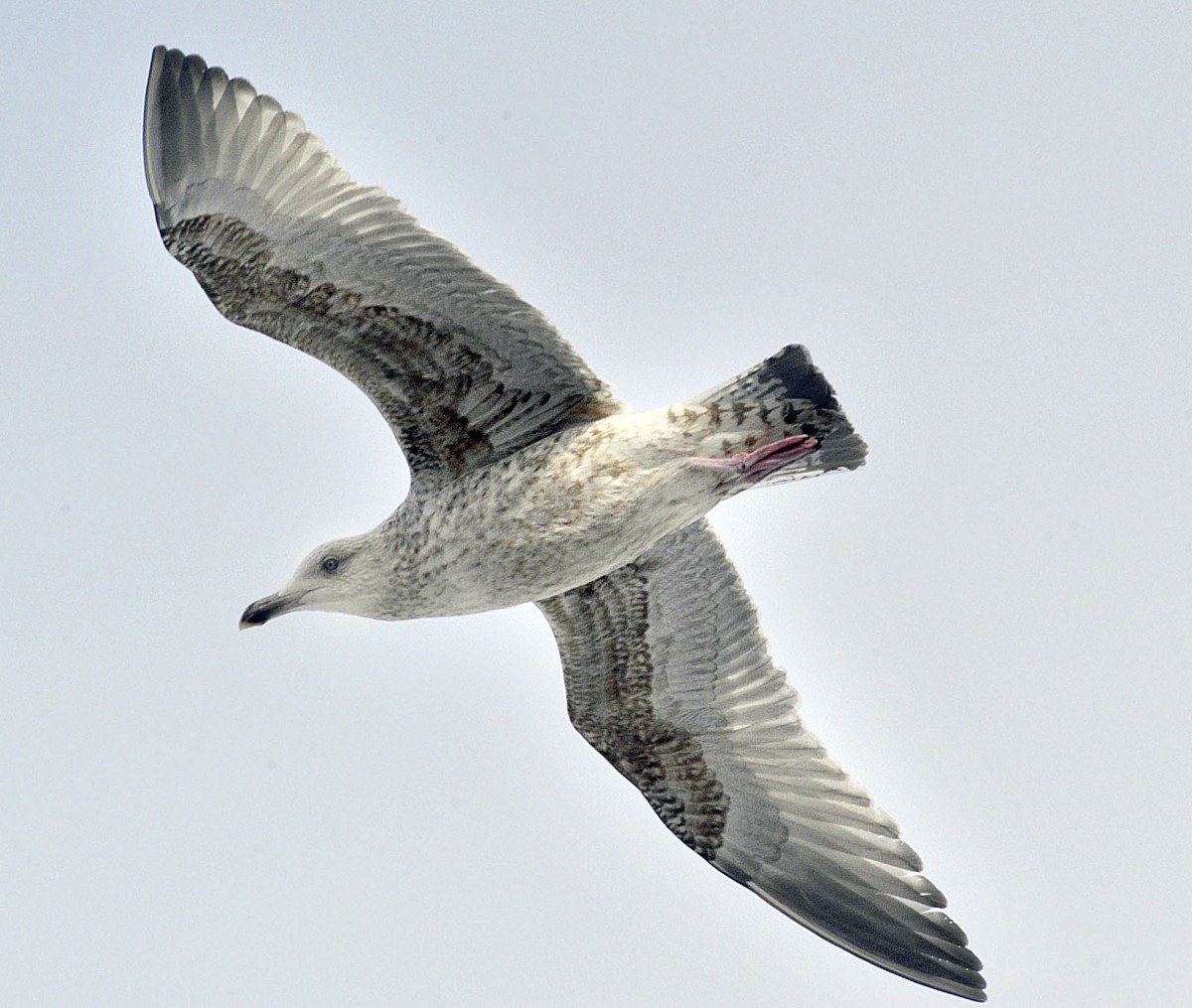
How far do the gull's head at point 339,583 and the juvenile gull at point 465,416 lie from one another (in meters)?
0.01

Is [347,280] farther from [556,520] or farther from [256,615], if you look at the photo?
[256,615]

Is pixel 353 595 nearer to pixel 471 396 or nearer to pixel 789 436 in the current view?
pixel 471 396

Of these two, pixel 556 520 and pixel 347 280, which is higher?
pixel 347 280

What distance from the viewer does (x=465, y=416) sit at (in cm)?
980

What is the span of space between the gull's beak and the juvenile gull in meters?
0.02

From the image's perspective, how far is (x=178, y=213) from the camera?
9.50m

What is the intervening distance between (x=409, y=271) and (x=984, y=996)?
5.29 meters

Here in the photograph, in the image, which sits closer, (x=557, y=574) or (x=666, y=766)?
(x=557, y=574)

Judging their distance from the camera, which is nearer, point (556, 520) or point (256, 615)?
point (556, 520)

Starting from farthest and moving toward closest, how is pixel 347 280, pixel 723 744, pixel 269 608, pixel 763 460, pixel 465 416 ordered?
1. pixel 723 744
2. pixel 269 608
3. pixel 465 416
4. pixel 763 460
5. pixel 347 280

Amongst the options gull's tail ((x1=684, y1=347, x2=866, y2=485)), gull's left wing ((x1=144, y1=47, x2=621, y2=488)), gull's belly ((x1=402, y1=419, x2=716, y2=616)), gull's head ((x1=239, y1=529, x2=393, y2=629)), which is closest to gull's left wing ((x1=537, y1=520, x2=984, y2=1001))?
gull's belly ((x1=402, y1=419, x2=716, y2=616))

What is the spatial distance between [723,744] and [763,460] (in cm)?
219

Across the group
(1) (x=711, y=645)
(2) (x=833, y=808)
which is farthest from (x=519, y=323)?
(2) (x=833, y=808)

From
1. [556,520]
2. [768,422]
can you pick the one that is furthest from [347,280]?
[768,422]
